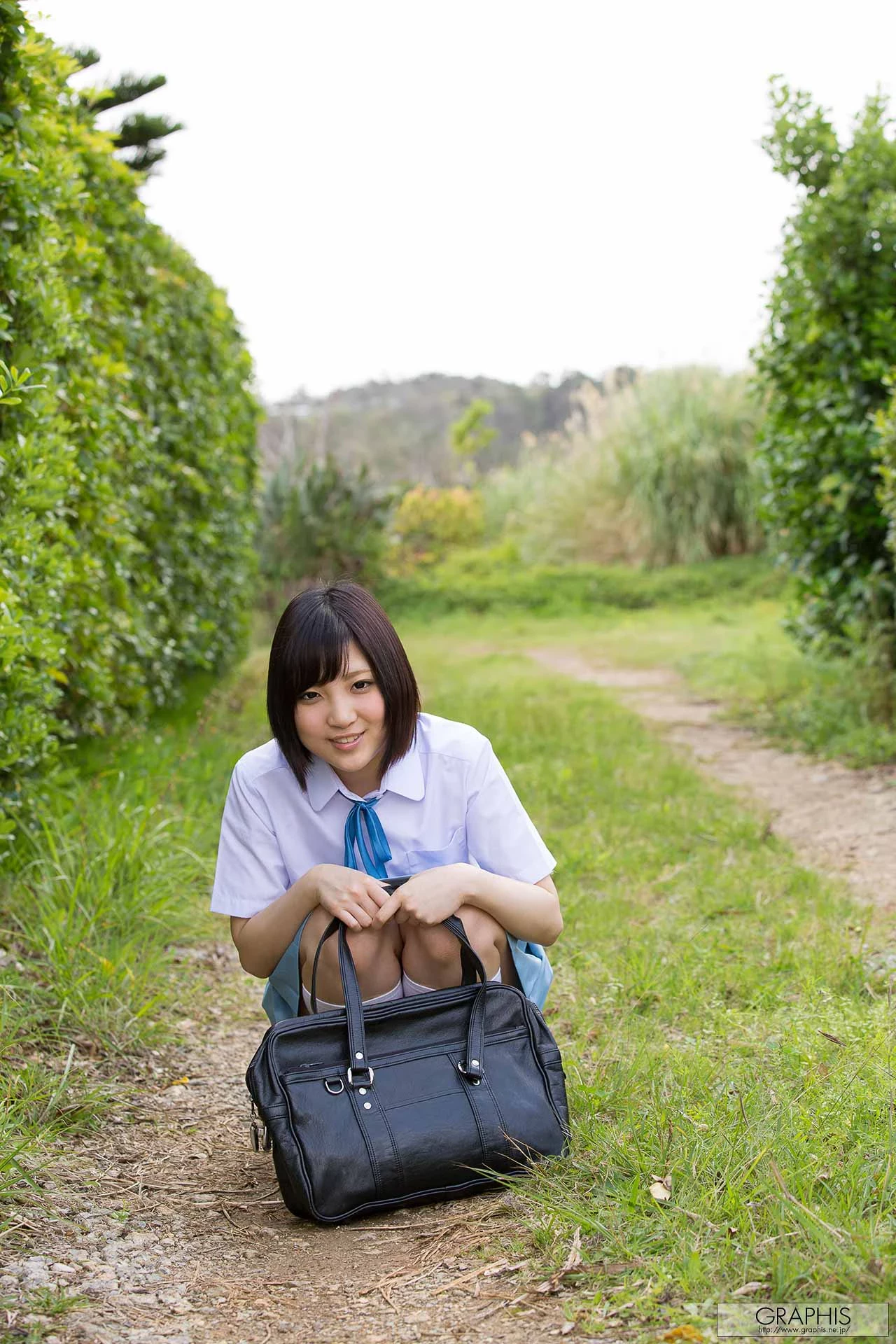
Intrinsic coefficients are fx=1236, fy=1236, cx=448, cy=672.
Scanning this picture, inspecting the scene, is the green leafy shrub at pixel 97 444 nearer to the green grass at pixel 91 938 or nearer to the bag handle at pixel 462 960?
the green grass at pixel 91 938

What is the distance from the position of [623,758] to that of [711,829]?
4.40 ft

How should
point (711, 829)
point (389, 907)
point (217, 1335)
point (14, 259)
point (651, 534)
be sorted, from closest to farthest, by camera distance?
point (217, 1335) → point (389, 907) → point (14, 259) → point (711, 829) → point (651, 534)

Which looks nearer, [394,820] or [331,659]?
[331,659]

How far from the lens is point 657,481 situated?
16.3 m

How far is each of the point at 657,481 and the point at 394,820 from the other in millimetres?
14356

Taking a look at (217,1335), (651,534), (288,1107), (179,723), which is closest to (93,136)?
(179,723)

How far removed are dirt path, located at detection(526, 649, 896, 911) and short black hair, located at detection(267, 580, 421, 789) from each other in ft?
6.63

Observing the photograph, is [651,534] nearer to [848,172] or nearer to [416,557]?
[416,557]

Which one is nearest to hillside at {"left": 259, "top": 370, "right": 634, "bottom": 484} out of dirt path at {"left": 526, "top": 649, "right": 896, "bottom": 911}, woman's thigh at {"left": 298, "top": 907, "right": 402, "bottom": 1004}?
dirt path at {"left": 526, "top": 649, "right": 896, "bottom": 911}

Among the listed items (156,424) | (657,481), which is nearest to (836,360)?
(156,424)

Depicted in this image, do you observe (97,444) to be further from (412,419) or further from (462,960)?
(412,419)

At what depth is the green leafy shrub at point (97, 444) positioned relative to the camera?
11.4 feet

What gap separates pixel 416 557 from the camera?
18828 millimetres

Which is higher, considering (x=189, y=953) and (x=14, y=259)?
(x=14, y=259)
